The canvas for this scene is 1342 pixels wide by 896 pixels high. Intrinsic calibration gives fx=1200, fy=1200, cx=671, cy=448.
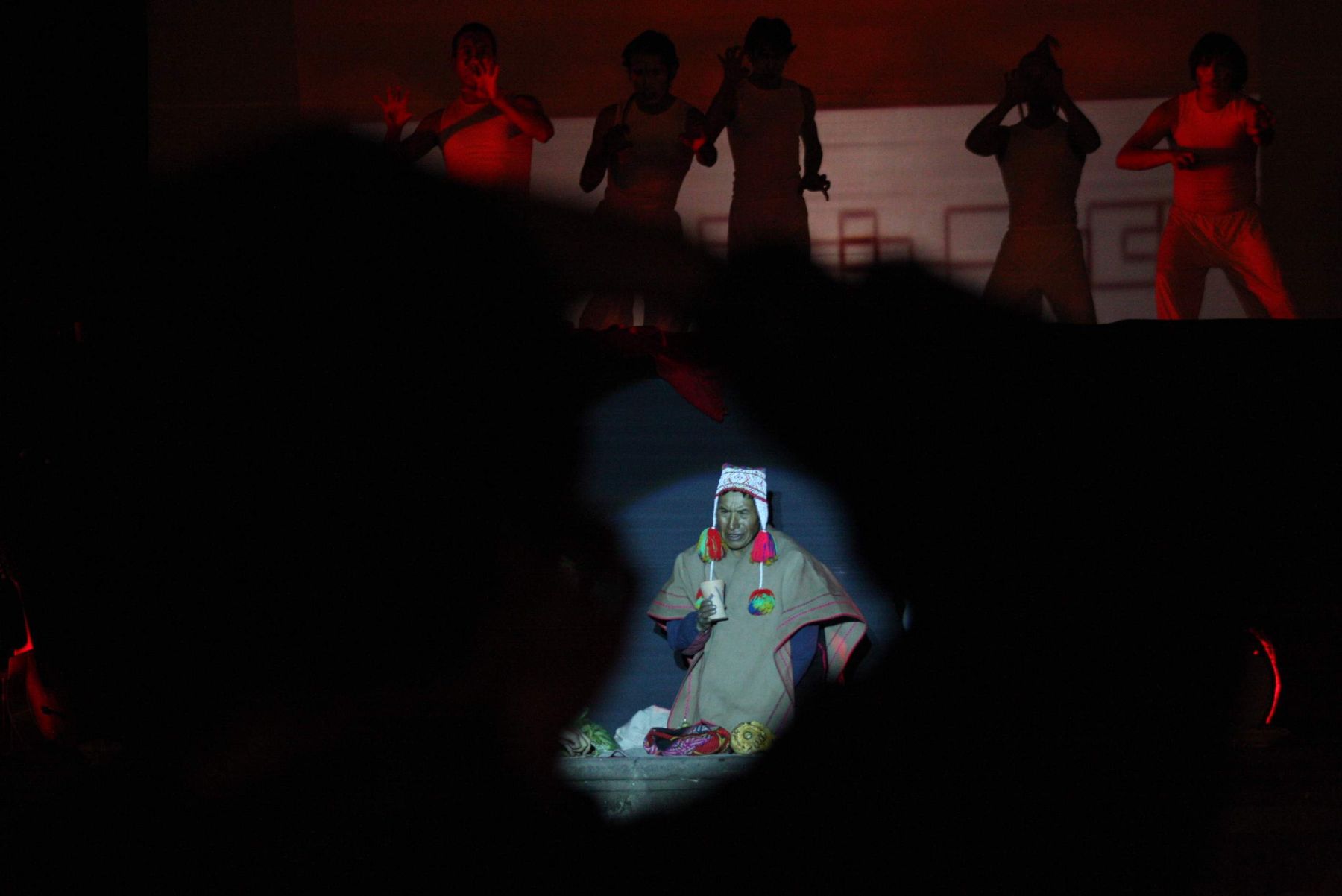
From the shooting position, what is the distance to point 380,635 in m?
4.32

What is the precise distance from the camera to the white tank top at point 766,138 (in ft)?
15.0

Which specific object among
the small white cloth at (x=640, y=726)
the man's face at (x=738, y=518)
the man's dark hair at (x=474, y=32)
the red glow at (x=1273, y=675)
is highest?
the man's dark hair at (x=474, y=32)

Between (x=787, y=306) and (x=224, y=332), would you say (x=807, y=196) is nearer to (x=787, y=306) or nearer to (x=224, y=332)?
(x=787, y=306)

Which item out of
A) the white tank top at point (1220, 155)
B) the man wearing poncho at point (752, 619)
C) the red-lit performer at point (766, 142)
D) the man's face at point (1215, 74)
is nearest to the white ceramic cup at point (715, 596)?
the man wearing poncho at point (752, 619)

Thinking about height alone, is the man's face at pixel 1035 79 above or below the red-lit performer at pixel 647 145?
above

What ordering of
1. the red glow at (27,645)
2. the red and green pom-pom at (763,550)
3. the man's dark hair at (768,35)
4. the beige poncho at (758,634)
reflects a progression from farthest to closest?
the man's dark hair at (768,35) < the red glow at (27,645) < the red and green pom-pom at (763,550) < the beige poncho at (758,634)

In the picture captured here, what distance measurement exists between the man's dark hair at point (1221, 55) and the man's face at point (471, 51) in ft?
8.80

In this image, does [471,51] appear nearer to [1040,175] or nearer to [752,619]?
[1040,175]

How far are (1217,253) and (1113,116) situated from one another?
66 cm

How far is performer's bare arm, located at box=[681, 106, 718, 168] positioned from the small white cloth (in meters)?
2.06

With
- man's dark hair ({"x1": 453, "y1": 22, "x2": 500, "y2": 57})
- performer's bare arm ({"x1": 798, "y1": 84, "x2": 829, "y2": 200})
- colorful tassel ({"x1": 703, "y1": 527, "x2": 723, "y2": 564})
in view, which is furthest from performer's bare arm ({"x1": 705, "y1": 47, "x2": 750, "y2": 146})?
colorful tassel ({"x1": 703, "y1": 527, "x2": 723, "y2": 564})

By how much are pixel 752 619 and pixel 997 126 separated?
2.10m

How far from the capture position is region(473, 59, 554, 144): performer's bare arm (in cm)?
456

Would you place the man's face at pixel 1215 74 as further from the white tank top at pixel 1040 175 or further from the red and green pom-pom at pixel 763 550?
the red and green pom-pom at pixel 763 550
